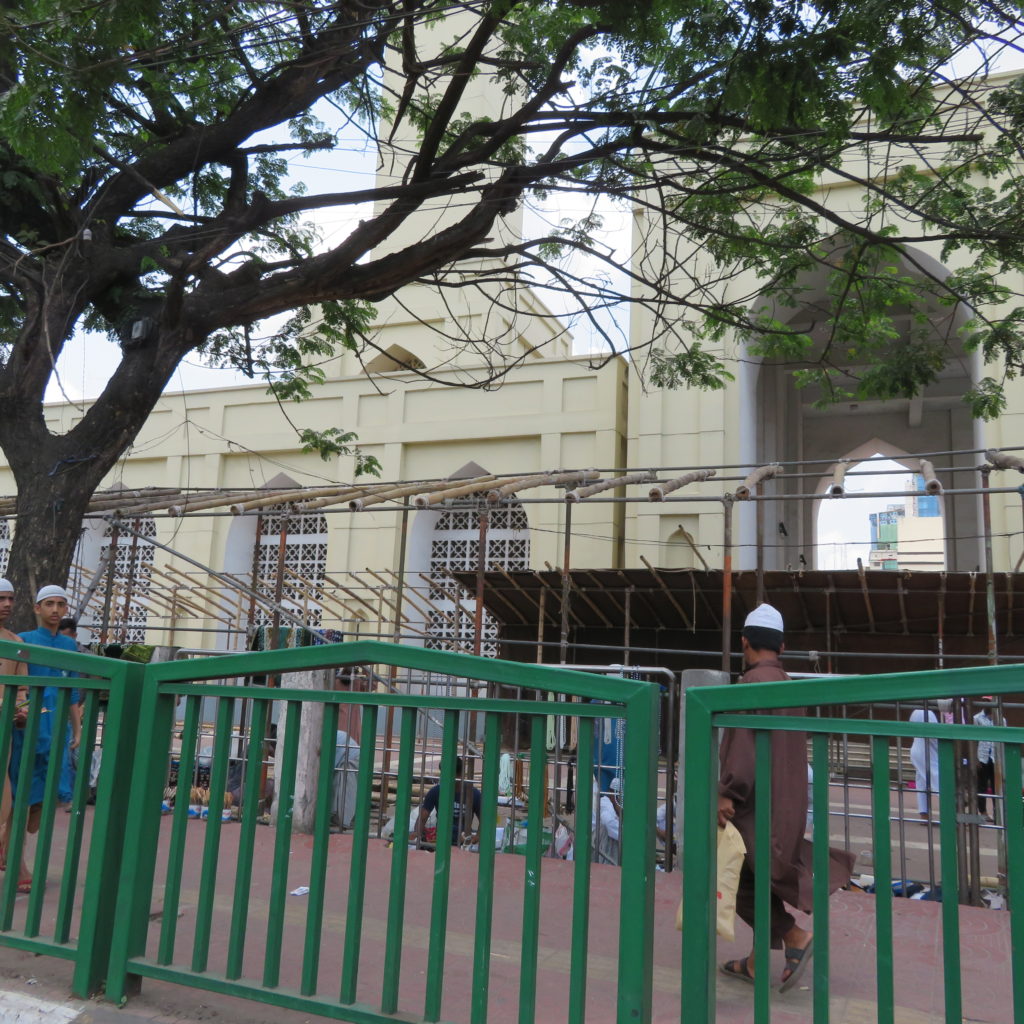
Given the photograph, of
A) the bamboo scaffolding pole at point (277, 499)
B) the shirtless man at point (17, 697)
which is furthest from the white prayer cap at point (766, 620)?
the bamboo scaffolding pole at point (277, 499)

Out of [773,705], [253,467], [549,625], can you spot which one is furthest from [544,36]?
[253,467]

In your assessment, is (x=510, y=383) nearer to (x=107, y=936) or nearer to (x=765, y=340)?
(x=765, y=340)

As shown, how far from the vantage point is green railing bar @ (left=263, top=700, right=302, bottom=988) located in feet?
9.49

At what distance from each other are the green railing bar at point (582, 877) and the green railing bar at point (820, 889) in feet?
1.88

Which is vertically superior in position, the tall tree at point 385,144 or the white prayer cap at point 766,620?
the tall tree at point 385,144

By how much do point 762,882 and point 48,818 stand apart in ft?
8.06

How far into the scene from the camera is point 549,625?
16188 mm

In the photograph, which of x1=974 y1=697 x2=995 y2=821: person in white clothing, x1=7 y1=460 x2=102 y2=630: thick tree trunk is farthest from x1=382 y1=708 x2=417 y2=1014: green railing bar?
x1=974 y1=697 x2=995 y2=821: person in white clothing

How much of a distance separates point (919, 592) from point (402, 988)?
10946 millimetres

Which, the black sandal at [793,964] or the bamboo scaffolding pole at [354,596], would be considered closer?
the black sandal at [793,964]

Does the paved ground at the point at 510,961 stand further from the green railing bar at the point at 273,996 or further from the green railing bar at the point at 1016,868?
the green railing bar at the point at 1016,868

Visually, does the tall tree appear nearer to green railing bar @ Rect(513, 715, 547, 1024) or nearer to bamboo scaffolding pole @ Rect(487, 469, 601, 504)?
bamboo scaffolding pole @ Rect(487, 469, 601, 504)

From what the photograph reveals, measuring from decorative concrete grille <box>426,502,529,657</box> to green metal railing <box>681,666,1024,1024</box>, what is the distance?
44.4 ft

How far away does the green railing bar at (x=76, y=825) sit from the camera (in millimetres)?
3305
